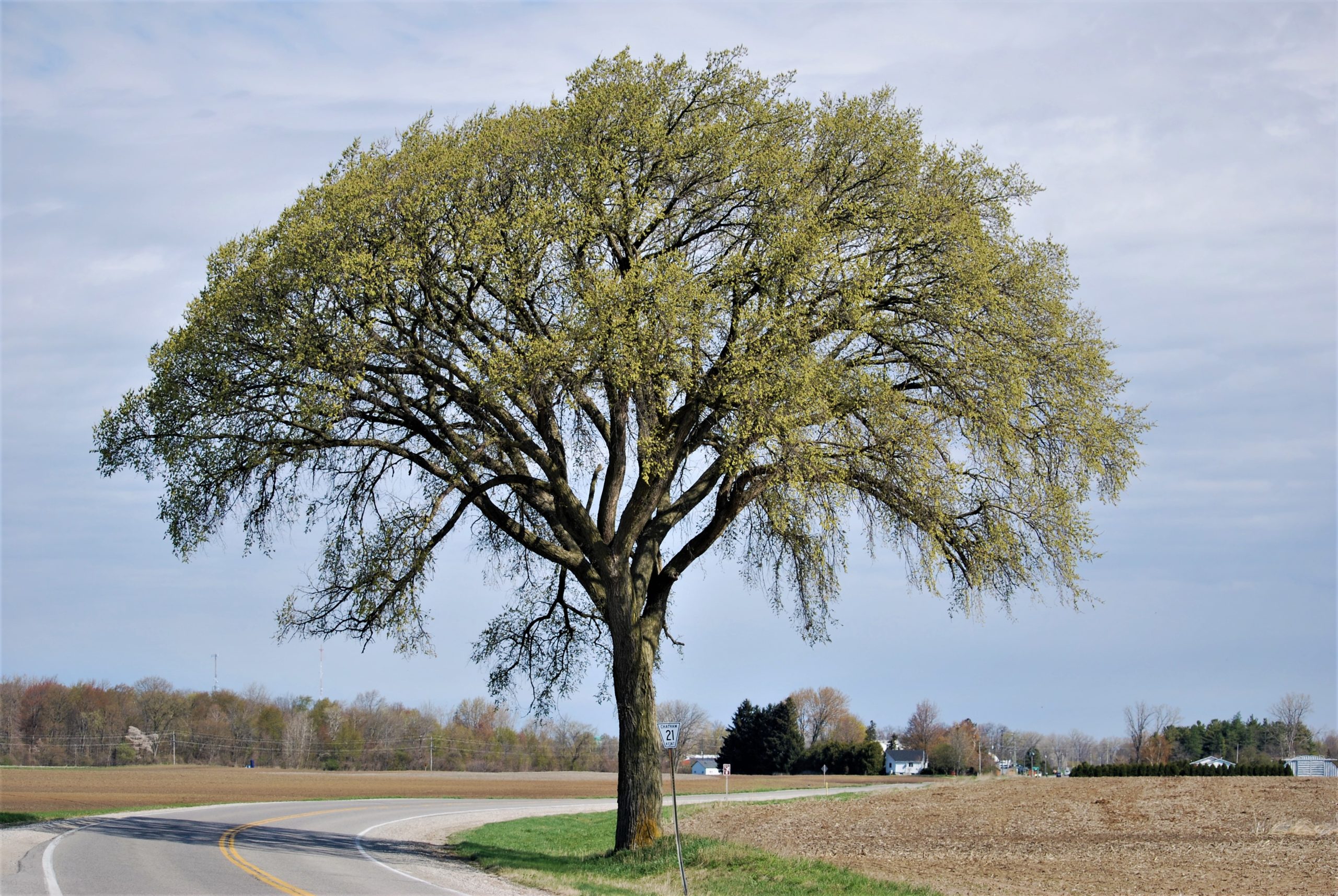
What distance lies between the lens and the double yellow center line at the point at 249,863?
49.9ft

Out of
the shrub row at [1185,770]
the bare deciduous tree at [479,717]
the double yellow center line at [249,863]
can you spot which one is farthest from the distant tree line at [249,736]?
the double yellow center line at [249,863]

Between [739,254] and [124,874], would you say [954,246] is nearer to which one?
[739,254]

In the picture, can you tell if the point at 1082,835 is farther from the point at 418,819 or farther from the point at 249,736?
the point at 249,736

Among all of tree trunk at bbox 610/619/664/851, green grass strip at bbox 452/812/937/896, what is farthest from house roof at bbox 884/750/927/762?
tree trunk at bbox 610/619/664/851

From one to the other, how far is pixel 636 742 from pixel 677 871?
99.7 inches

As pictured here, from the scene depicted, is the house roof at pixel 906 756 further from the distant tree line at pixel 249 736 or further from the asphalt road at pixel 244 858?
the asphalt road at pixel 244 858

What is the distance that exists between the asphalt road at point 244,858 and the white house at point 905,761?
116m

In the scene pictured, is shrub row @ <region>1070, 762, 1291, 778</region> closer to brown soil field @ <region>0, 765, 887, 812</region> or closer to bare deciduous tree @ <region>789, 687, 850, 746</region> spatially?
brown soil field @ <region>0, 765, 887, 812</region>

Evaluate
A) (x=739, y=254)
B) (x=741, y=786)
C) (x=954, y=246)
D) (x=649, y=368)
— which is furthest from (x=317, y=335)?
(x=741, y=786)

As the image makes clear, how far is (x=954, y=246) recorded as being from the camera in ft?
65.4

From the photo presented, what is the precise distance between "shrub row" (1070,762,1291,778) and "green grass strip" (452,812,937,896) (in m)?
35.7

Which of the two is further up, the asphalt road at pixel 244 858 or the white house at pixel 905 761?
the asphalt road at pixel 244 858

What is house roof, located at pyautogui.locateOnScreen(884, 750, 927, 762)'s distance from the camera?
146 meters

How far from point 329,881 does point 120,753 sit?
10986 cm
